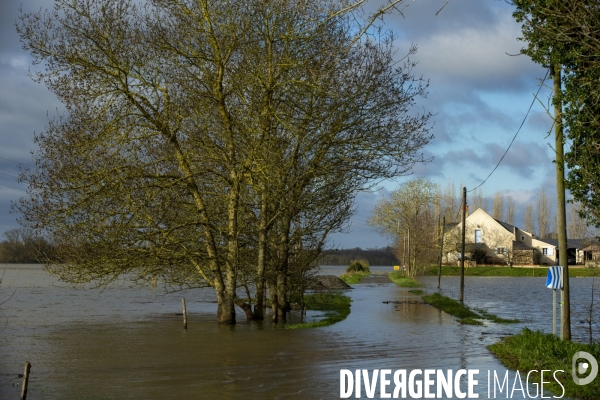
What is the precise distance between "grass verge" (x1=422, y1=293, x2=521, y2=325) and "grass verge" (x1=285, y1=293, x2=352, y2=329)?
15.7ft

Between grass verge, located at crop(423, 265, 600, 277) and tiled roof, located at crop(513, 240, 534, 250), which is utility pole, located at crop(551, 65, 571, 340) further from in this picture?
tiled roof, located at crop(513, 240, 534, 250)

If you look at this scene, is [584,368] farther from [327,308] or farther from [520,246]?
[520,246]

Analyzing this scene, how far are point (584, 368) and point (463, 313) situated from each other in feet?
61.2

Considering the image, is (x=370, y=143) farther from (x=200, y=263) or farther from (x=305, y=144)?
(x=200, y=263)

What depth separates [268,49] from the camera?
82.6 ft

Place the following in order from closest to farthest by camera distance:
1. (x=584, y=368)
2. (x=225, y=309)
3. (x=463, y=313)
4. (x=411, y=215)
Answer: (x=584, y=368), (x=225, y=309), (x=463, y=313), (x=411, y=215)

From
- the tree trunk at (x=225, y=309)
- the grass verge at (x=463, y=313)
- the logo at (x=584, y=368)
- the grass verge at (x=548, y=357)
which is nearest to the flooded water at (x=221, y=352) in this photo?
the grass verge at (x=548, y=357)

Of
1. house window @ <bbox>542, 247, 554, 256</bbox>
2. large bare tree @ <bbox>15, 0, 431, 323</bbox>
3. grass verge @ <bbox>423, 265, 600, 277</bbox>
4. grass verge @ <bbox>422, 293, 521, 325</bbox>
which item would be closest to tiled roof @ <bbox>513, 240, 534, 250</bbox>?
house window @ <bbox>542, 247, 554, 256</bbox>

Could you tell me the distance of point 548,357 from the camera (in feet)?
47.2

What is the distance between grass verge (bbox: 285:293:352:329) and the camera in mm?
26692

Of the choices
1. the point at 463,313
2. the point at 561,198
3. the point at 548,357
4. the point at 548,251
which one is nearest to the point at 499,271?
the point at 548,251

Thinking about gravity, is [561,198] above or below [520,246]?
below

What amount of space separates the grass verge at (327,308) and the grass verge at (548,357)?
374 inches

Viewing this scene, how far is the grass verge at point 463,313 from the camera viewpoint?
2824cm
